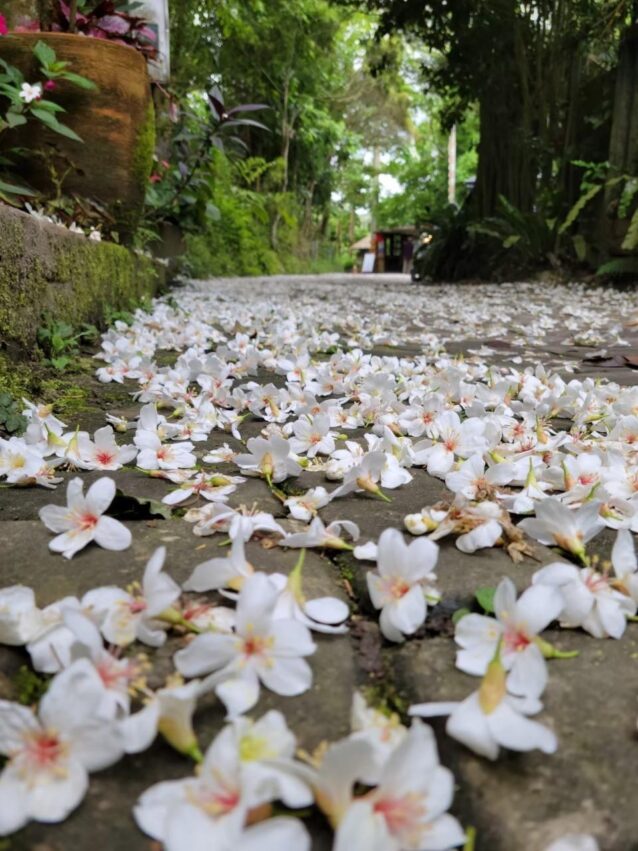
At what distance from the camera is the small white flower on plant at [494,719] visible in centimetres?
56

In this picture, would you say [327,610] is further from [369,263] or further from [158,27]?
[369,263]

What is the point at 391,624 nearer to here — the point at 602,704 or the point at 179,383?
the point at 602,704

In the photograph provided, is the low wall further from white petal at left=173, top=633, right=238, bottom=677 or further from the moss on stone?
white petal at left=173, top=633, right=238, bottom=677

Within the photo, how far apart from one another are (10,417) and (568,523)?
1.29 meters

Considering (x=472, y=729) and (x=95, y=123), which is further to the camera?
→ (x=95, y=123)

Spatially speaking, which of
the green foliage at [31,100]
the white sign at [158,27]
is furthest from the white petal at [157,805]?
the white sign at [158,27]

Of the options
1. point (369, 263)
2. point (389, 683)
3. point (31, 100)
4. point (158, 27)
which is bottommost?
point (389, 683)

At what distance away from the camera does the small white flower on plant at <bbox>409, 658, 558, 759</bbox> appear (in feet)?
1.84

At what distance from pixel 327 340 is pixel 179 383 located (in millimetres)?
1239

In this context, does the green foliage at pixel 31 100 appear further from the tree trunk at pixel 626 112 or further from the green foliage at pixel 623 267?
the tree trunk at pixel 626 112

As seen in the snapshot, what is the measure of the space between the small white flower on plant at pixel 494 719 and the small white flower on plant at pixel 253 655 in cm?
13

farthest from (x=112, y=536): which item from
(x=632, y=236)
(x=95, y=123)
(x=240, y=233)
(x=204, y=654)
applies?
(x=240, y=233)

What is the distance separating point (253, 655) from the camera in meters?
0.65

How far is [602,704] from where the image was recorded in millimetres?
645
